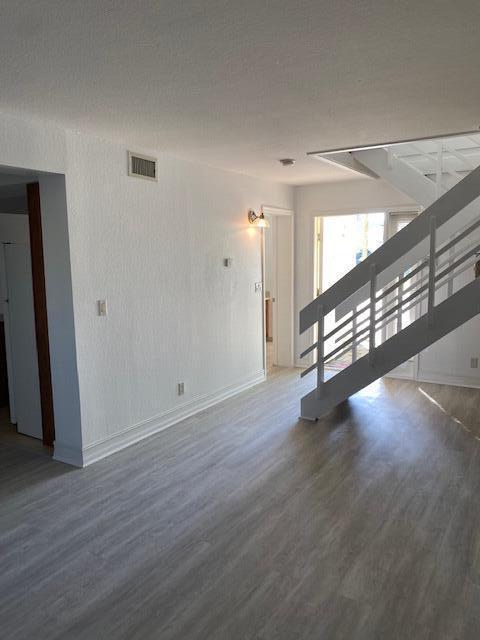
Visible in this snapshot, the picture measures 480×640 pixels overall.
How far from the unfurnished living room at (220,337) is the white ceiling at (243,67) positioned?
0.05 feet

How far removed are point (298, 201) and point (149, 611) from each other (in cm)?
529

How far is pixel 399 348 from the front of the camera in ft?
13.1

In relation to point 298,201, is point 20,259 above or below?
below

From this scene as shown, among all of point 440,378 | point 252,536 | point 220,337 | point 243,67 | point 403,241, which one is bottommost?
point 252,536

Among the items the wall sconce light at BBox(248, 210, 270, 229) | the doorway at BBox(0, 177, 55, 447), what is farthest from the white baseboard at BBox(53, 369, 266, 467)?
the wall sconce light at BBox(248, 210, 270, 229)

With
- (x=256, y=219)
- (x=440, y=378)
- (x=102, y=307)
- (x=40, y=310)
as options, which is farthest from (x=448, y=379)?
(x=40, y=310)

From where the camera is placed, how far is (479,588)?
7.30 ft

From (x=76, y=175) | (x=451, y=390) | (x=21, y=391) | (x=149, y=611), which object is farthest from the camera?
(x=451, y=390)

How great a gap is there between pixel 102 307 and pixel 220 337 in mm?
1715

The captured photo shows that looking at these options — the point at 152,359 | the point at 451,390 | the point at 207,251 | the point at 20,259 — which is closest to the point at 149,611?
the point at 152,359

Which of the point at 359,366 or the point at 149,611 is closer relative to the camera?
the point at 149,611

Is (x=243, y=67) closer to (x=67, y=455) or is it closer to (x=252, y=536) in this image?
(x=252, y=536)

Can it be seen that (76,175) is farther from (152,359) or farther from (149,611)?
(149,611)

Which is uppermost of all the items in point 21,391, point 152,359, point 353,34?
point 353,34
